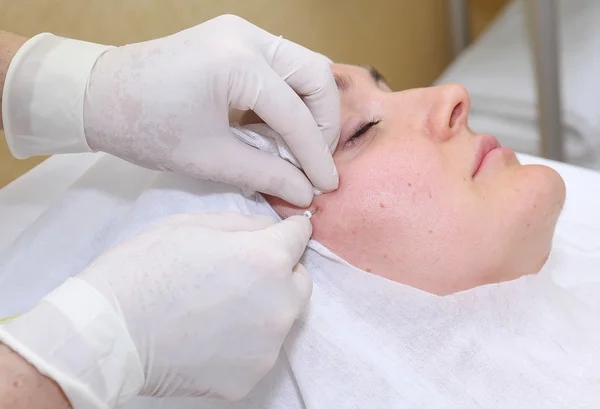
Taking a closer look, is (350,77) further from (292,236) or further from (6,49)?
(6,49)

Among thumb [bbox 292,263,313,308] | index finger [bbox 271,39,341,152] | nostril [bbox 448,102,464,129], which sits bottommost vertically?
thumb [bbox 292,263,313,308]

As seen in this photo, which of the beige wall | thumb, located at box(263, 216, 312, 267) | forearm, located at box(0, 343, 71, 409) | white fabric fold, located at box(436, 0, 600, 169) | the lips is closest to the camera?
forearm, located at box(0, 343, 71, 409)

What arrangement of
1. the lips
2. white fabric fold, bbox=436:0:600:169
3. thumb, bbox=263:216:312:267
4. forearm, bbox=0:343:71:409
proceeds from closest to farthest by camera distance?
forearm, bbox=0:343:71:409, thumb, bbox=263:216:312:267, the lips, white fabric fold, bbox=436:0:600:169

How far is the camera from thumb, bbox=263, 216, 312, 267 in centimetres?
86

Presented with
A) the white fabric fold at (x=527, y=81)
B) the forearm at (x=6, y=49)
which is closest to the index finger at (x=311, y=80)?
the forearm at (x=6, y=49)

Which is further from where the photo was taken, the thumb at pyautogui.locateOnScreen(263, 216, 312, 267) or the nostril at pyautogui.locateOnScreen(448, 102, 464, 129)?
the nostril at pyautogui.locateOnScreen(448, 102, 464, 129)

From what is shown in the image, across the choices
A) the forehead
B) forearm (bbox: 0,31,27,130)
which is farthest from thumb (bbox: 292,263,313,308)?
forearm (bbox: 0,31,27,130)

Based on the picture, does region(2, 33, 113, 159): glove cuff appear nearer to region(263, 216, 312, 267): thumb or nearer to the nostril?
region(263, 216, 312, 267): thumb

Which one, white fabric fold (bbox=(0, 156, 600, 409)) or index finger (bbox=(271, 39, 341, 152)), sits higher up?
index finger (bbox=(271, 39, 341, 152))

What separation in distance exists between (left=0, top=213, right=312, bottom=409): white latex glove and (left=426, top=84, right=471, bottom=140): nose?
30 cm

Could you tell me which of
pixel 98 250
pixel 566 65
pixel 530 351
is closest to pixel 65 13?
pixel 98 250

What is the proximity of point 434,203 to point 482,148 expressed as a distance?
15 centimetres

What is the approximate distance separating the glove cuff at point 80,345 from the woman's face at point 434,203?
0.37 m

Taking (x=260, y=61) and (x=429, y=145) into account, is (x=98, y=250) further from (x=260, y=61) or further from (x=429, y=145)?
(x=429, y=145)
